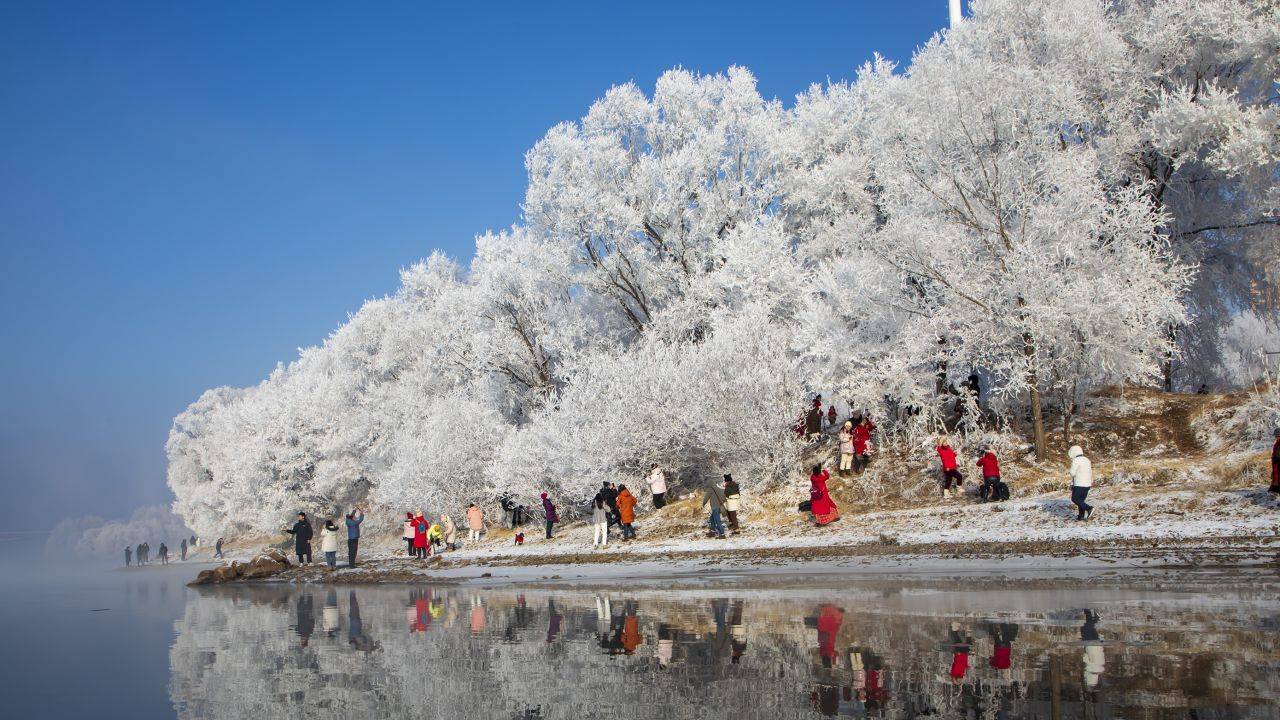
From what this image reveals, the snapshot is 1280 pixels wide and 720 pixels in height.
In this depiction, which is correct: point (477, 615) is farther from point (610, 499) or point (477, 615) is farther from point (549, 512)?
point (549, 512)

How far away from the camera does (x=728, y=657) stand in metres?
9.20

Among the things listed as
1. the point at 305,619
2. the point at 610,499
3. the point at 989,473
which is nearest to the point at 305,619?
the point at 305,619

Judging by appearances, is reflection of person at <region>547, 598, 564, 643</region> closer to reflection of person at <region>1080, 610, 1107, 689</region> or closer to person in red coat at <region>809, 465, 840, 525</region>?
reflection of person at <region>1080, 610, 1107, 689</region>

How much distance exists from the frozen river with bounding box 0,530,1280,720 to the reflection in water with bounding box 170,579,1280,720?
36 millimetres

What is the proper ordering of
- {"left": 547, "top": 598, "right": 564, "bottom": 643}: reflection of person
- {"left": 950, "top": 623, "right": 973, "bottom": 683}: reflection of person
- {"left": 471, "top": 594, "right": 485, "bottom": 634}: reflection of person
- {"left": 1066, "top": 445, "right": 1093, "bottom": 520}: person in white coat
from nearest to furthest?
{"left": 950, "top": 623, "right": 973, "bottom": 683}: reflection of person < {"left": 547, "top": 598, "right": 564, "bottom": 643}: reflection of person < {"left": 471, "top": 594, "right": 485, "bottom": 634}: reflection of person < {"left": 1066, "top": 445, "right": 1093, "bottom": 520}: person in white coat

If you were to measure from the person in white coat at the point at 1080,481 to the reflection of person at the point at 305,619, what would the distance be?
616 inches

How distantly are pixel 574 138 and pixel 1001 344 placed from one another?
23317 mm

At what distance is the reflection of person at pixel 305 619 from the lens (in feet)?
45.7

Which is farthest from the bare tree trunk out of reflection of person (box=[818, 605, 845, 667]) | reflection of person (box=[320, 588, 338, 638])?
reflection of person (box=[320, 588, 338, 638])

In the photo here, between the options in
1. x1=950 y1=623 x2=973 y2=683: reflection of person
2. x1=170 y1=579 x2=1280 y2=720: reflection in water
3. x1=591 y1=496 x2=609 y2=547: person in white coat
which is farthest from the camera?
x1=591 y1=496 x2=609 y2=547: person in white coat

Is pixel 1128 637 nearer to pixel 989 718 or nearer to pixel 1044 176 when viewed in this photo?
pixel 989 718

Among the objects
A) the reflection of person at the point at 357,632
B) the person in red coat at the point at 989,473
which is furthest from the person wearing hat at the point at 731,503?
the reflection of person at the point at 357,632

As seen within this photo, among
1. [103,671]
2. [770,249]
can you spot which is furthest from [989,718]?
[770,249]

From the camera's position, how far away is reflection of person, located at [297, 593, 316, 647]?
1394cm
